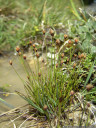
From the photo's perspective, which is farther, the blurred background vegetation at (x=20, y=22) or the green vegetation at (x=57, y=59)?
the blurred background vegetation at (x=20, y=22)

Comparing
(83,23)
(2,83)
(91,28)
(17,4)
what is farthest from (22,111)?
(17,4)

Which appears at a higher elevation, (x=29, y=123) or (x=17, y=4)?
(x=17, y=4)

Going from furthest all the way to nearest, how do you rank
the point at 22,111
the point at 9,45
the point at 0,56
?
1. the point at 9,45
2. the point at 0,56
3. the point at 22,111

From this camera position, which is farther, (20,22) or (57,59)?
(20,22)

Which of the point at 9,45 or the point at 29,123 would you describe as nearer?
the point at 29,123

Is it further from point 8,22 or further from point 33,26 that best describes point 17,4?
point 33,26

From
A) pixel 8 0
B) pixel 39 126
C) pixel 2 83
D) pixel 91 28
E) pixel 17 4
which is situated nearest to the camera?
pixel 39 126

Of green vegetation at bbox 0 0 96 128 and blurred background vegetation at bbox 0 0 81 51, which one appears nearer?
green vegetation at bbox 0 0 96 128

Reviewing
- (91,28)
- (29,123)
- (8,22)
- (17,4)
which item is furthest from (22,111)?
(17,4)

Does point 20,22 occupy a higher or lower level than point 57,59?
higher

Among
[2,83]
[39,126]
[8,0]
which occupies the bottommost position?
[39,126]
